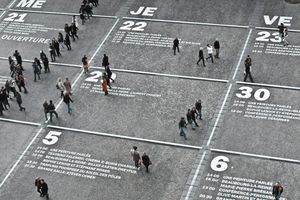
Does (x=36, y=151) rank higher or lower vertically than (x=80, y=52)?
lower

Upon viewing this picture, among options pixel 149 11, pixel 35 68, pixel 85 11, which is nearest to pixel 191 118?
pixel 35 68

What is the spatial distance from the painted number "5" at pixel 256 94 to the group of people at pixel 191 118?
11.8 ft

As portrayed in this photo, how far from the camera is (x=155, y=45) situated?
43312 millimetres

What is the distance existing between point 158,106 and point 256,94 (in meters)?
6.25

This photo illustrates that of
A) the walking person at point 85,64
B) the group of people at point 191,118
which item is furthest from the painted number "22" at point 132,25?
the group of people at point 191,118

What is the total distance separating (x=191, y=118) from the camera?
114ft

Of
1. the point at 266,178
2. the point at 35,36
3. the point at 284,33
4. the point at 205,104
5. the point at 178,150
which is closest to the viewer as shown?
the point at 266,178

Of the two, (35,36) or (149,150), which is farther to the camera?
(35,36)

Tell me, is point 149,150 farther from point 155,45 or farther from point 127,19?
point 127,19

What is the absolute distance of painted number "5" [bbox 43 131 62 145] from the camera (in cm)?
3588

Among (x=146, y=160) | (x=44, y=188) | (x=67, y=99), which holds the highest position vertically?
(x=67, y=99)

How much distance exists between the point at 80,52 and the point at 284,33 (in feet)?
48.2

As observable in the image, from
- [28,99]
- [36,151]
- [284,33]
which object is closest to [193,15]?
[284,33]

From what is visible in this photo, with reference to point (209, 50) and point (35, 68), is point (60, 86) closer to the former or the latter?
point (35, 68)
